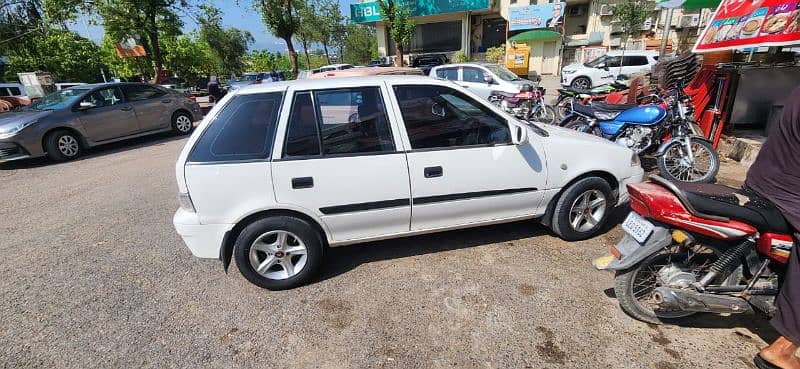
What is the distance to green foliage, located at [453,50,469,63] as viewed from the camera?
2770 cm

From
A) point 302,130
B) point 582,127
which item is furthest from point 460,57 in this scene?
point 302,130

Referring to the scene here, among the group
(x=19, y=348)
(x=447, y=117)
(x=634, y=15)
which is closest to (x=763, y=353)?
(x=447, y=117)

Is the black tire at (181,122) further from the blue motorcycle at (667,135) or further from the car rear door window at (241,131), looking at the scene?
the blue motorcycle at (667,135)

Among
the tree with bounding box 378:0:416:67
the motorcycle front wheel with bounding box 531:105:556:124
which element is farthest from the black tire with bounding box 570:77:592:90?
the tree with bounding box 378:0:416:67

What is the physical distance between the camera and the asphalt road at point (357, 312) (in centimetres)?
223

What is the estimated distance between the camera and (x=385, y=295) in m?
2.82

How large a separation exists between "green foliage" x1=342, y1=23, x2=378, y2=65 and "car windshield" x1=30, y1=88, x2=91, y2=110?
31926mm

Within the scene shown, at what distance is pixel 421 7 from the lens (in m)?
27.2

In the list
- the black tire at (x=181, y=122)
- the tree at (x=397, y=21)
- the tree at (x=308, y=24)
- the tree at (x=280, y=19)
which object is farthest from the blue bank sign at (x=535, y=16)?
the black tire at (x=181, y=122)

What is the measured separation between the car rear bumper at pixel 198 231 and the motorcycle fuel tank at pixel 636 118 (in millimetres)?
5033

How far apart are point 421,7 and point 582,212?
90.4ft

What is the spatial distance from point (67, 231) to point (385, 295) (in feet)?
13.3

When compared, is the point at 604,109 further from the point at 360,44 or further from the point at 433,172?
the point at 360,44

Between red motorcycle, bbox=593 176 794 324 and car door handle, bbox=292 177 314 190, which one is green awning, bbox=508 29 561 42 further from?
car door handle, bbox=292 177 314 190
